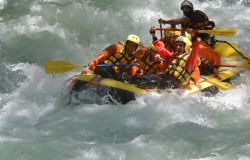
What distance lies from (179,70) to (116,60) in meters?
0.94

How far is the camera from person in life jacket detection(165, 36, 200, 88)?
7484 mm

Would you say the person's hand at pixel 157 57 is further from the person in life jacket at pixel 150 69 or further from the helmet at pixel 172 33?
the helmet at pixel 172 33

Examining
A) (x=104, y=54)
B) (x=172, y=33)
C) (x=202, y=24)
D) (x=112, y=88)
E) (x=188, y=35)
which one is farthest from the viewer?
(x=202, y=24)

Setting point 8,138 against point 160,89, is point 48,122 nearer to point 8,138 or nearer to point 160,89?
point 8,138

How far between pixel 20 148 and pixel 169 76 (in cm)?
256

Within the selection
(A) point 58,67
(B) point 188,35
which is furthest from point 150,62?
(A) point 58,67

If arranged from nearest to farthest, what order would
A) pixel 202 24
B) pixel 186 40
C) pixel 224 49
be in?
pixel 186 40 < pixel 202 24 < pixel 224 49

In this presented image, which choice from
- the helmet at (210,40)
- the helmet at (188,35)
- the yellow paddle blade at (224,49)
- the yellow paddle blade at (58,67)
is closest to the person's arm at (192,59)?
the helmet at (188,35)

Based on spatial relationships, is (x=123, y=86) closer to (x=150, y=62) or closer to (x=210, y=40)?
(x=150, y=62)

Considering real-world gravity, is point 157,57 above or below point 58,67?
above

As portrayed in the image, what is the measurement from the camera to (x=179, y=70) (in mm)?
7504

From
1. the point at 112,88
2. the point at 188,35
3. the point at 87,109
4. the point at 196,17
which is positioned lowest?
the point at 87,109

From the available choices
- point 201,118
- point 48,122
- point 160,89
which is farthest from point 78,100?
point 201,118

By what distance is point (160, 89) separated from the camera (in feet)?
24.0
